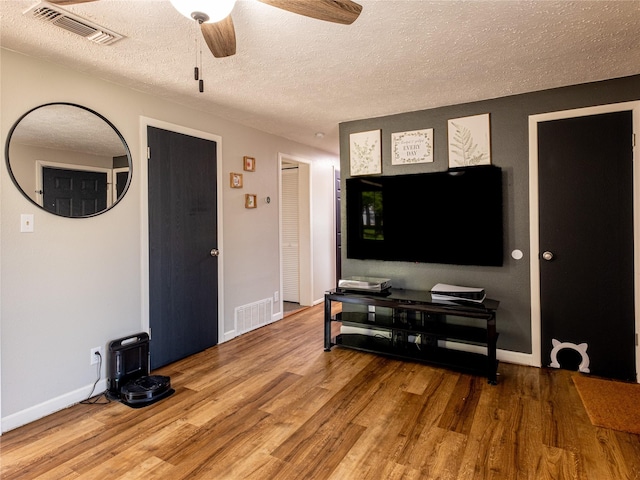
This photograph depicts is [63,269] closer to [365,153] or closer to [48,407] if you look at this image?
[48,407]

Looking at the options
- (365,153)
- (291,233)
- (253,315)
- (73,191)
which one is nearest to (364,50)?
(365,153)

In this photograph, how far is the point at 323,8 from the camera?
148cm

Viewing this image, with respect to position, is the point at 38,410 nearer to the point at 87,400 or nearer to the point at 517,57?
the point at 87,400

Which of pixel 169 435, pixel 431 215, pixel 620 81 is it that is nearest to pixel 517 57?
pixel 620 81

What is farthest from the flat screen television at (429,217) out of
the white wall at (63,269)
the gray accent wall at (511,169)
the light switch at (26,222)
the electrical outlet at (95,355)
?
the light switch at (26,222)

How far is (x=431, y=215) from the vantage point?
3.39m

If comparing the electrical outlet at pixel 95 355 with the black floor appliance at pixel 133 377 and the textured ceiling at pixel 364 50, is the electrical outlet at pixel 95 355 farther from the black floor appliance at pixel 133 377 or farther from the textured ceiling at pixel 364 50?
the textured ceiling at pixel 364 50

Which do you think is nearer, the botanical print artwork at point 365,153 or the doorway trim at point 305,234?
the botanical print artwork at point 365,153

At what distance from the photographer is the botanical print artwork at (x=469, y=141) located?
3.22m

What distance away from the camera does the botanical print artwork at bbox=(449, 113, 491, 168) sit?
3225 millimetres

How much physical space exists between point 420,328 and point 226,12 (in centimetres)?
271

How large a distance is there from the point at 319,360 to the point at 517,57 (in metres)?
2.76

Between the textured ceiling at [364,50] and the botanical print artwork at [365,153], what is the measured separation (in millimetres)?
493

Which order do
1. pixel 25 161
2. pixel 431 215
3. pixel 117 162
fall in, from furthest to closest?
1. pixel 431 215
2. pixel 117 162
3. pixel 25 161
